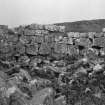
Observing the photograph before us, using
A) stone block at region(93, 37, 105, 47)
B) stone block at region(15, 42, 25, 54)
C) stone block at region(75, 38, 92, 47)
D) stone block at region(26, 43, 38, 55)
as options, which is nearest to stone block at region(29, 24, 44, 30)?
stone block at region(26, 43, 38, 55)

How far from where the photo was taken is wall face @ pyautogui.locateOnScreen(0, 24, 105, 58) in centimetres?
1375

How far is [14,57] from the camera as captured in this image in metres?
13.5

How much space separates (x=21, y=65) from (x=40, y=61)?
1487 millimetres

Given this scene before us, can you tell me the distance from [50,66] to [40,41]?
322 cm

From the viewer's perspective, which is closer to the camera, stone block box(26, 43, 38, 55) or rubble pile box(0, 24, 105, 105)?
rubble pile box(0, 24, 105, 105)

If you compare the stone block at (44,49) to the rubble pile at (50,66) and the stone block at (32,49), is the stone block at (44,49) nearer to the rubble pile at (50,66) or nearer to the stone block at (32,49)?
the rubble pile at (50,66)

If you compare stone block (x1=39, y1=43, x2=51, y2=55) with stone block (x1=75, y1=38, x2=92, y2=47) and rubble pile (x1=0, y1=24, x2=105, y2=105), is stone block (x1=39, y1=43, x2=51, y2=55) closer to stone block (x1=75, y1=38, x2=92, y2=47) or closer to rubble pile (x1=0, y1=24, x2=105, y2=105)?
rubble pile (x1=0, y1=24, x2=105, y2=105)

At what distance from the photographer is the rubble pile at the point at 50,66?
8.03 meters

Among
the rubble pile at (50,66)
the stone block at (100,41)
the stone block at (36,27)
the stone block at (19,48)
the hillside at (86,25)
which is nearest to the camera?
the rubble pile at (50,66)

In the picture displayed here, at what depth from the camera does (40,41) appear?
14047 mm

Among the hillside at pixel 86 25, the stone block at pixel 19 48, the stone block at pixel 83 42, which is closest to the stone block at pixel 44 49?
the stone block at pixel 19 48

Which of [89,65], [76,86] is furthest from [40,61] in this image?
[76,86]

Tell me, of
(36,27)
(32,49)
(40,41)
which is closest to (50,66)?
(32,49)

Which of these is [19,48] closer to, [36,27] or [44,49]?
[44,49]
